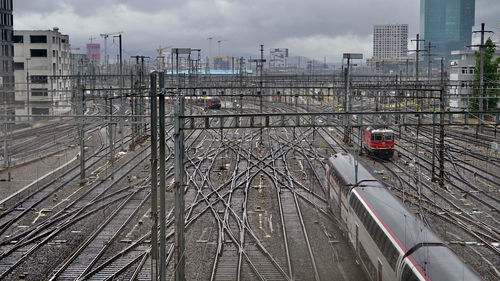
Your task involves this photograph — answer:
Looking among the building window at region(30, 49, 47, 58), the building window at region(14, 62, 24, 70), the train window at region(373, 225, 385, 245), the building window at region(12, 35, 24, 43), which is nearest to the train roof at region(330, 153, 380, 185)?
the train window at region(373, 225, 385, 245)

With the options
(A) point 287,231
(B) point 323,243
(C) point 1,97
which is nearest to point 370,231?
(B) point 323,243

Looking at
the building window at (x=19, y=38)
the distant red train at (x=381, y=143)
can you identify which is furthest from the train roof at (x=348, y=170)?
the building window at (x=19, y=38)

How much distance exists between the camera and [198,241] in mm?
12305

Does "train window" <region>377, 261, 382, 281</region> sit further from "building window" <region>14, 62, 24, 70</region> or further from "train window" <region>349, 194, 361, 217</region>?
"building window" <region>14, 62, 24, 70</region>

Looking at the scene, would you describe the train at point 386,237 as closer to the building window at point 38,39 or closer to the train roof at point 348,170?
the train roof at point 348,170

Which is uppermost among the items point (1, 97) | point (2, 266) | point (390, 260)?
point (1, 97)

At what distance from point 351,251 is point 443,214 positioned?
4419 millimetres

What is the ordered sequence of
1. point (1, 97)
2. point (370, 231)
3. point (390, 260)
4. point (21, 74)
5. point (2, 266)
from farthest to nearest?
point (21, 74), point (1, 97), point (2, 266), point (370, 231), point (390, 260)

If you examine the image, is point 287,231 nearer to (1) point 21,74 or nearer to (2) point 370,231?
(2) point 370,231

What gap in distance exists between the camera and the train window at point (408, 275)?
275 inches

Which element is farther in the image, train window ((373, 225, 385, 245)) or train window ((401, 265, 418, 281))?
train window ((373, 225, 385, 245))

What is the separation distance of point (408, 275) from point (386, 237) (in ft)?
4.15

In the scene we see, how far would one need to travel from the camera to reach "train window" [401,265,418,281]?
22.9 ft

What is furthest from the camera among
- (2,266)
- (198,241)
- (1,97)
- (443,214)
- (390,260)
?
(1,97)
